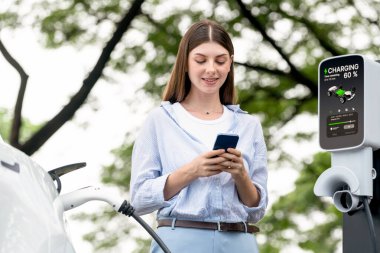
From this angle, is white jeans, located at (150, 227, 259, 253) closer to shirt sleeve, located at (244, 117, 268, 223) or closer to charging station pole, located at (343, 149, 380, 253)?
shirt sleeve, located at (244, 117, 268, 223)

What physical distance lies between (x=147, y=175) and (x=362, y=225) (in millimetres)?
1227

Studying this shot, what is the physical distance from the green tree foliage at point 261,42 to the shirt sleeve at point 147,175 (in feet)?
21.2

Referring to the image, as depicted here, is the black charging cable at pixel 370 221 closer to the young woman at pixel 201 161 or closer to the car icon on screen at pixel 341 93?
the car icon on screen at pixel 341 93

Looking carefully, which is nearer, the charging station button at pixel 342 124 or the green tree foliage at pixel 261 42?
the charging station button at pixel 342 124

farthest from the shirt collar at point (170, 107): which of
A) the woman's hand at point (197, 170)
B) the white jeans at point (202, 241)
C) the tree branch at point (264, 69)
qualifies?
the tree branch at point (264, 69)

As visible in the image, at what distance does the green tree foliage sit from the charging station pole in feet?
19.2

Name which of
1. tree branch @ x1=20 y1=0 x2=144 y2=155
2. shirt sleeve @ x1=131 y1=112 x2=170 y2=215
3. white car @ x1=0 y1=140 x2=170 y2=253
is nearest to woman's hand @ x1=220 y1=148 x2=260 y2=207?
shirt sleeve @ x1=131 y1=112 x2=170 y2=215

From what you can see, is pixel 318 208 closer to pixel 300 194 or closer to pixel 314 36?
pixel 300 194

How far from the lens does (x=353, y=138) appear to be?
341cm

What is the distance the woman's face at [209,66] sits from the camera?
2699 millimetres

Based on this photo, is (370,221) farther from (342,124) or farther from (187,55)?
(187,55)

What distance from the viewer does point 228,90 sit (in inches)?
114

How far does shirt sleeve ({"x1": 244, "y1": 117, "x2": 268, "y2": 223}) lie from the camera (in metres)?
2.70

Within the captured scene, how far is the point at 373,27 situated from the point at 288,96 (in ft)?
4.27
